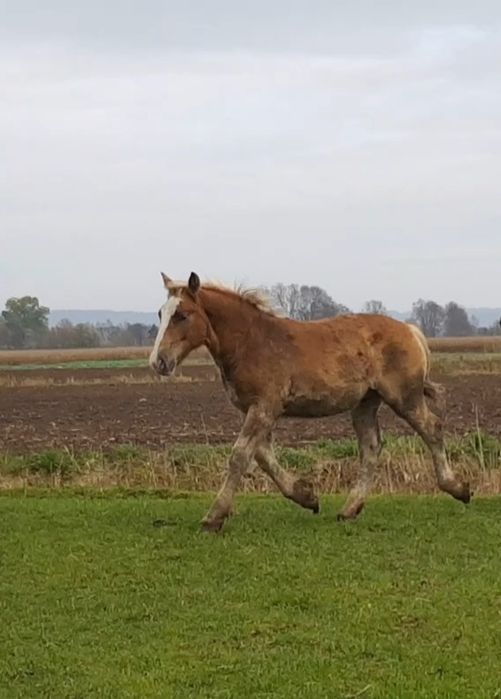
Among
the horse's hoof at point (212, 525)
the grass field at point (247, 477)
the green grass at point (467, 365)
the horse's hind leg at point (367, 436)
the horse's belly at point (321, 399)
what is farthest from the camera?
the green grass at point (467, 365)

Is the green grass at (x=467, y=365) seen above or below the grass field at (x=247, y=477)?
above

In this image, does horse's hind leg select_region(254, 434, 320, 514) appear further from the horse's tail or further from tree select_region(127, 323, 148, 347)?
tree select_region(127, 323, 148, 347)

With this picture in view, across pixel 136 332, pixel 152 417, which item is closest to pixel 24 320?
pixel 136 332

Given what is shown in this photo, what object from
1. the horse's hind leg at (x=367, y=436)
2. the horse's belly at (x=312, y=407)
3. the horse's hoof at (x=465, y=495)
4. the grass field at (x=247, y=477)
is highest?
the horse's belly at (x=312, y=407)

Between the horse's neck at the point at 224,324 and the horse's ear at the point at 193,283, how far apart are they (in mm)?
226

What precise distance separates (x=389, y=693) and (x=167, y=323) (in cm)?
482

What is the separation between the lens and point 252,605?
6.93 metres

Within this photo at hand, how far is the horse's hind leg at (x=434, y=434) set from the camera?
10.6 meters

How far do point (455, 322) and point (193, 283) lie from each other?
126 metres

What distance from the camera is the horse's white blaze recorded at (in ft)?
30.8

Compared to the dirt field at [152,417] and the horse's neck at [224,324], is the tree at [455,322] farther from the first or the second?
the horse's neck at [224,324]

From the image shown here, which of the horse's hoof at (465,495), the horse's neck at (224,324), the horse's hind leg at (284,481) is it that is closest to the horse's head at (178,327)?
the horse's neck at (224,324)

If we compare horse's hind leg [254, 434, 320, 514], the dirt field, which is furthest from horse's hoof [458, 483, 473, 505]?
the dirt field

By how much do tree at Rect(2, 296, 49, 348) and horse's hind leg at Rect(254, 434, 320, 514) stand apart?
12920 centimetres
